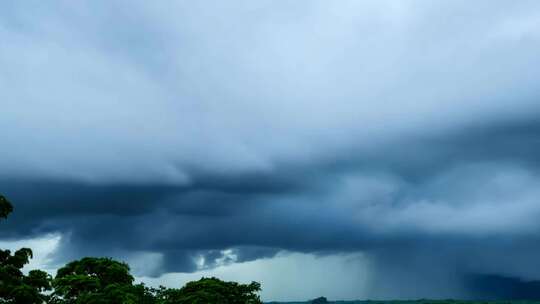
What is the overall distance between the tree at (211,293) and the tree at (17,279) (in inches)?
641

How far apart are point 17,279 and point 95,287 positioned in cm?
2096

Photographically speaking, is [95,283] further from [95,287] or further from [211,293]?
[211,293]

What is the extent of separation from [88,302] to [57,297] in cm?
912

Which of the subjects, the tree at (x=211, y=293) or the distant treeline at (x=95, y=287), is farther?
the tree at (x=211, y=293)

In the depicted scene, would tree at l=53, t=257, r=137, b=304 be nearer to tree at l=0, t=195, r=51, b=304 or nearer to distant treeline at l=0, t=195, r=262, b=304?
distant treeline at l=0, t=195, r=262, b=304

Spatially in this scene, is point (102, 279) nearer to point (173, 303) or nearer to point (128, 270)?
point (128, 270)

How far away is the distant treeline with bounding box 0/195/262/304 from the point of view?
1401 inches

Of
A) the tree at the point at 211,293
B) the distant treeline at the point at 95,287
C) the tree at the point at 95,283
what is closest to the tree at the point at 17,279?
the distant treeline at the point at 95,287

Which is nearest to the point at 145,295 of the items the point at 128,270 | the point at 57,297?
the point at 128,270

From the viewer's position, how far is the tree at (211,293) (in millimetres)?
52375

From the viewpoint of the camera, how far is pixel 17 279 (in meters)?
36.0

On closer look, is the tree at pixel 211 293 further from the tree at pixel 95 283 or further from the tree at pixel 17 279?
the tree at pixel 17 279

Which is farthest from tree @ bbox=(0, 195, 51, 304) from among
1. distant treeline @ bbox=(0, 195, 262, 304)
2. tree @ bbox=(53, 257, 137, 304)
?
tree @ bbox=(53, 257, 137, 304)

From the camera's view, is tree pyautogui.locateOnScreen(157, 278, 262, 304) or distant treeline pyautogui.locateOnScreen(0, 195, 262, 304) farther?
tree pyautogui.locateOnScreen(157, 278, 262, 304)
